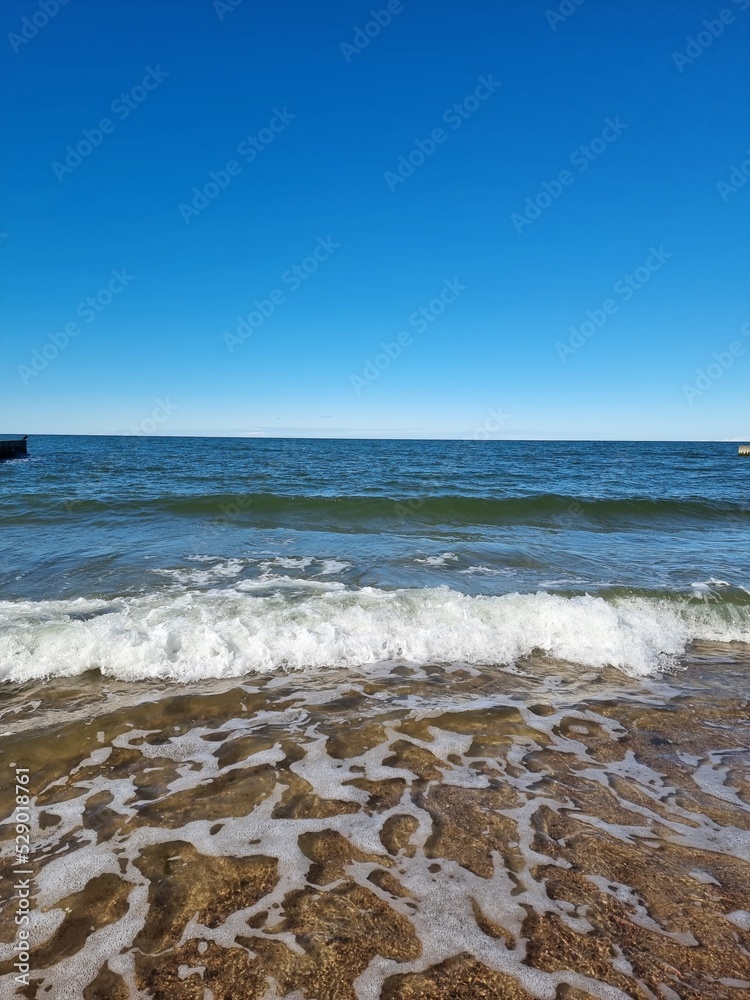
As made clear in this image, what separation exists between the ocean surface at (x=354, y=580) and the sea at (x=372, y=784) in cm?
6

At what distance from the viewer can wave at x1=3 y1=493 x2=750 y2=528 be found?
704 inches

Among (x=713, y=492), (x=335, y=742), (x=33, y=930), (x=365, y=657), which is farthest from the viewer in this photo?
(x=713, y=492)

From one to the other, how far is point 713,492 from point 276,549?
956 inches

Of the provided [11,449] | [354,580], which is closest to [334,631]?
[354,580]

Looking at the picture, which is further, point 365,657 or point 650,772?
point 365,657

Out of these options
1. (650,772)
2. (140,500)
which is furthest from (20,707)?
(140,500)

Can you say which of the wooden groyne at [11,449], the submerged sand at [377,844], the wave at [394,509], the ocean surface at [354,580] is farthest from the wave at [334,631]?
the wooden groyne at [11,449]

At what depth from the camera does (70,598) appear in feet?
28.2

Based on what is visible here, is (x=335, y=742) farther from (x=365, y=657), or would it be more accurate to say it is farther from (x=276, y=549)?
(x=276, y=549)

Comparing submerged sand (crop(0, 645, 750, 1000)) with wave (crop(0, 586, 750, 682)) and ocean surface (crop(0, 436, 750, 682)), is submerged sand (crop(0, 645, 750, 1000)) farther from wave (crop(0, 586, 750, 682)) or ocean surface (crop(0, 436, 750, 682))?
ocean surface (crop(0, 436, 750, 682))

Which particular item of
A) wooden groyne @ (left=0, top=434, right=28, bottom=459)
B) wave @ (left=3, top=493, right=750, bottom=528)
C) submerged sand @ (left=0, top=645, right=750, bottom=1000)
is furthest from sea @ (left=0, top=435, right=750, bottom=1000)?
wooden groyne @ (left=0, top=434, right=28, bottom=459)

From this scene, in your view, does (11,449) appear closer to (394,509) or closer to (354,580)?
(394,509)

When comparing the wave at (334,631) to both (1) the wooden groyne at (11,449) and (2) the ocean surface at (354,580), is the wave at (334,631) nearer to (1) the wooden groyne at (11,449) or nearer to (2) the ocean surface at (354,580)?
(2) the ocean surface at (354,580)

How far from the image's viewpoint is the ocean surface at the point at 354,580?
6598 mm
